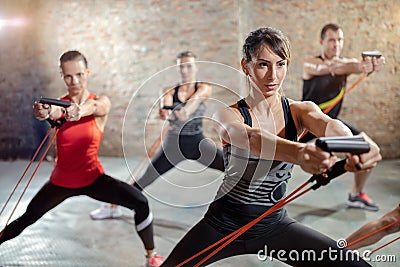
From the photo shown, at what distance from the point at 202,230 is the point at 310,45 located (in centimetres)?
361

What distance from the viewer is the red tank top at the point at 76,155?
224 cm

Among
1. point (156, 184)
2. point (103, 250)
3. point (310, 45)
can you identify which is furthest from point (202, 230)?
point (310, 45)

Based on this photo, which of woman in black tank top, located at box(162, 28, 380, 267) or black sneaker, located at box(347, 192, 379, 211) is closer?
woman in black tank top, located at box(162, 28, 380, 267)

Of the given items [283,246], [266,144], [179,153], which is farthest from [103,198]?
[266,144]

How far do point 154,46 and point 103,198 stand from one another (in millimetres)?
3194

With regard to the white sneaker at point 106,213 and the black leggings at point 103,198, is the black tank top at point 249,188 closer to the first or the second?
the black leggings at point 103,198

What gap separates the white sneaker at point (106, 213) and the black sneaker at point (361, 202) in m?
1.75

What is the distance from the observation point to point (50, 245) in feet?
8.64

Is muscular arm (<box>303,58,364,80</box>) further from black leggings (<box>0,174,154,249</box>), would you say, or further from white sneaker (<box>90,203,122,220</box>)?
white sneaker (<box>90,203,122,220</box>)

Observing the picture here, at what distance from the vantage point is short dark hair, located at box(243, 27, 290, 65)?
4.42 feet

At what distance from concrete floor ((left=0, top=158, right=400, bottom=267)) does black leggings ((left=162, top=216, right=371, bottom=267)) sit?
0.40 metres

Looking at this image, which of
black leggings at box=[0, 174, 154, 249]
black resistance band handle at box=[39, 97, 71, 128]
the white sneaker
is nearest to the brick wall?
the white sneaker

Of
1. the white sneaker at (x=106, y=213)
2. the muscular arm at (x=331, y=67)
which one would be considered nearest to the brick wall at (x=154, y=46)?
the muscular arm at (x=331, y=67)

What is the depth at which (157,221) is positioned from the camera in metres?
3.05
